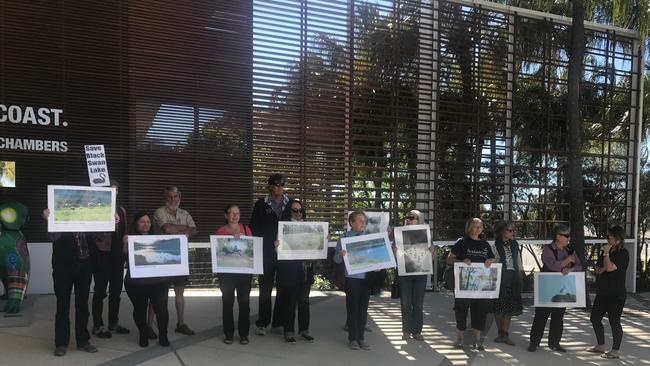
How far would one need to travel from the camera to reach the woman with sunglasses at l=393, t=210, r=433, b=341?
256 inches

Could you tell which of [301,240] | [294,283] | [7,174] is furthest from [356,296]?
[7,174]

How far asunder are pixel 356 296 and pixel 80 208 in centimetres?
320

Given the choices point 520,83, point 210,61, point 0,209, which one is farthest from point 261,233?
point 520,83

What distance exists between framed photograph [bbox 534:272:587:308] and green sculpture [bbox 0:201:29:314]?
21.4 feet

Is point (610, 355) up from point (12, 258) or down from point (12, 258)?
down

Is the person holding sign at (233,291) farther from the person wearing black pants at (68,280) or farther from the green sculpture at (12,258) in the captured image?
the green sculpture at (12,258)

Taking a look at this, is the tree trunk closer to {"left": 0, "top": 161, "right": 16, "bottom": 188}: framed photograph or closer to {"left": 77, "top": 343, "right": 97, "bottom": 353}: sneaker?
{"left": 77, "top": 343, "right": 97, "bottom": 353}: sneaker

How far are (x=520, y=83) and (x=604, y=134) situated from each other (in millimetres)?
2661

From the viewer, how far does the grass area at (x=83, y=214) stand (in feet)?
17.6

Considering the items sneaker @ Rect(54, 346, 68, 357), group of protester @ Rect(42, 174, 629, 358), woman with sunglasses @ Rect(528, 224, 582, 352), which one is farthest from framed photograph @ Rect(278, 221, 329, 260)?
woman with sunglasses @ Rect(528, 224, 582, 352)

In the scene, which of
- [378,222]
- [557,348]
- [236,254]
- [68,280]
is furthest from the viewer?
[378,222]

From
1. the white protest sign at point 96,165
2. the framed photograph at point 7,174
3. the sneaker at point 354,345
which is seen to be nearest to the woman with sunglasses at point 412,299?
the sneaker at point 354,345

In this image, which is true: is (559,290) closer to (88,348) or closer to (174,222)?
(174,222)

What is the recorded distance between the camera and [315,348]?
20.2 feet
